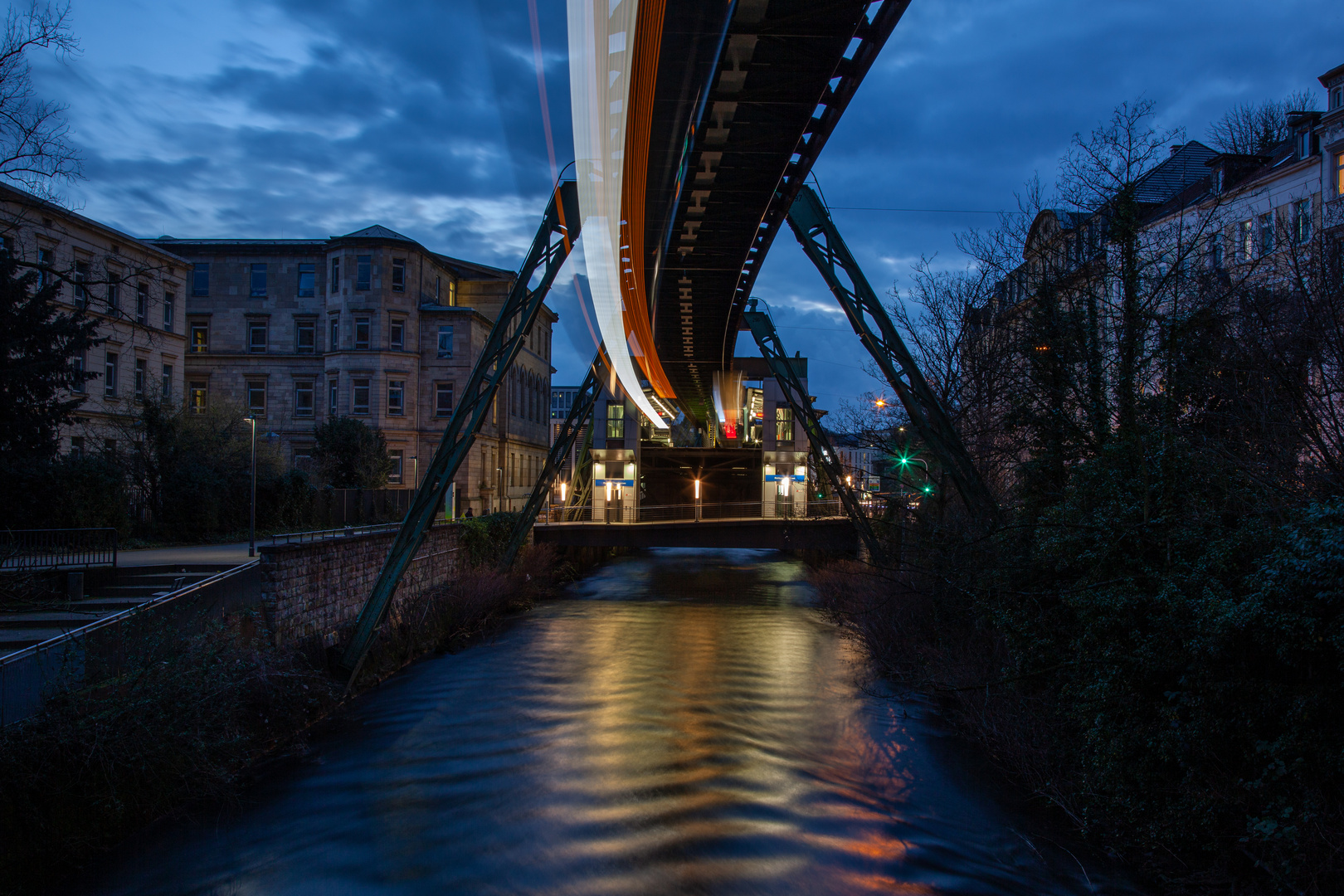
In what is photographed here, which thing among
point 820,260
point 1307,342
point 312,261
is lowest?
point 1307,342

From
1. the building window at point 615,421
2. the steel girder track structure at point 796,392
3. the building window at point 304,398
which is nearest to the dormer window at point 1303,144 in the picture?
the steel girder track structure at point 796,392

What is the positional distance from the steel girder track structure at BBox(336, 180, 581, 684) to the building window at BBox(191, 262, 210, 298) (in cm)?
4002

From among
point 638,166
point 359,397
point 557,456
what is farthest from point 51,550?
point 359,397

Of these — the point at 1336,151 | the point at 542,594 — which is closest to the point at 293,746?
the point at 542,594

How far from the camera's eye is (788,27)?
11.2 meters

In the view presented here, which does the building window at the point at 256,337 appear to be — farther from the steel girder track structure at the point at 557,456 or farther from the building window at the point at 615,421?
the steel girder track structure at the point at 557,456

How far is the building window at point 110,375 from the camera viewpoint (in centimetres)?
3588

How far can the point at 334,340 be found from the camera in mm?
49344

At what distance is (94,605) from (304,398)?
124 feet

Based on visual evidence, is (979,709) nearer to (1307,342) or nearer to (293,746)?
(1307,342)

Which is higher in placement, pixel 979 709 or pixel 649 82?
pixel 649 82

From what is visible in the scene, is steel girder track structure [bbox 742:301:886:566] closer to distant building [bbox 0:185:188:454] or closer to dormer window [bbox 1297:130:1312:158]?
dormer window [bbox 1297:130:1312:158]

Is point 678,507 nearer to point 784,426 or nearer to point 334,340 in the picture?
point 784,426

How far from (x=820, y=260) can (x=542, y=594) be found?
17404 millimetres
